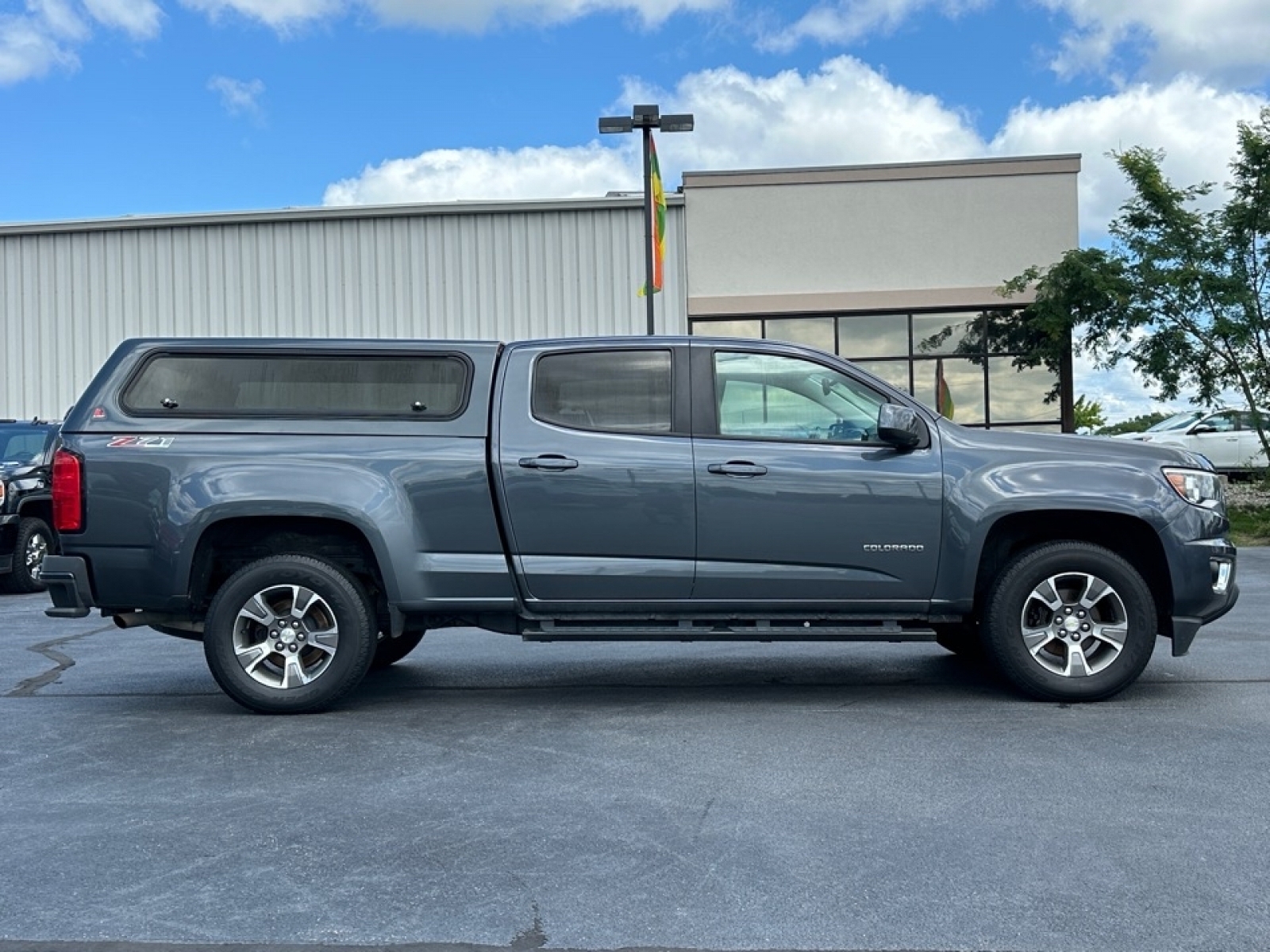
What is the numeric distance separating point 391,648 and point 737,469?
9.03ft

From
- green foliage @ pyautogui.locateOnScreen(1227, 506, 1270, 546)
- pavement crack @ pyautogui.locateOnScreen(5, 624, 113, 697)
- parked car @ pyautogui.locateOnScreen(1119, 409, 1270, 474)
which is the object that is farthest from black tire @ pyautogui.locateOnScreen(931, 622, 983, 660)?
parked car @ pyautogui.locateOnScreen(1119, 409, 1270, 474)

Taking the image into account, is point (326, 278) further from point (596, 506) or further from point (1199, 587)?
point (1199, 587)

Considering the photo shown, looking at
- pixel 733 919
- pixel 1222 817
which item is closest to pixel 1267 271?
pixel 1222 817

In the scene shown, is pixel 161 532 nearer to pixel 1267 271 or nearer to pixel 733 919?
pixel 733 919

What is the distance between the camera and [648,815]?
15.5 feet

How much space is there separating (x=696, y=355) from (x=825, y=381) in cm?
68

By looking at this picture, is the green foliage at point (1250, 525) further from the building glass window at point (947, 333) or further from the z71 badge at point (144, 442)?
the z71 badge at point (144, 442)

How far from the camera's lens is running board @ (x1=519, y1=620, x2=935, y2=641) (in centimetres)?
646

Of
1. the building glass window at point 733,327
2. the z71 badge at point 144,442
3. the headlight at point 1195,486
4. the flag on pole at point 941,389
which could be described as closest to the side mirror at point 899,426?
the headlight at point 1195,486

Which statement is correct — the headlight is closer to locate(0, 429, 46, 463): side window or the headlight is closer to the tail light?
the tail light

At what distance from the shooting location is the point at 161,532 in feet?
21.3

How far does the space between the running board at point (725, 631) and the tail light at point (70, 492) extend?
2.26m

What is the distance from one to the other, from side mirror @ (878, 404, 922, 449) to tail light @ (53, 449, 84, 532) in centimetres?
394

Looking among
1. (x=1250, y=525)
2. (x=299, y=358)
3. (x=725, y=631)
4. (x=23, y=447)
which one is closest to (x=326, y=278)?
(x=23, y=447)
